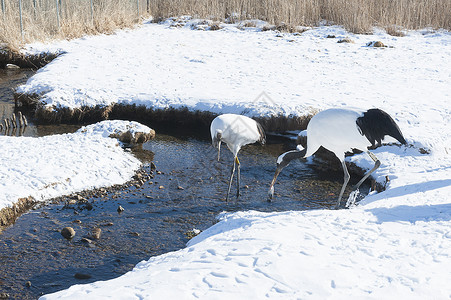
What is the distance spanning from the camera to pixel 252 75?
511 inches

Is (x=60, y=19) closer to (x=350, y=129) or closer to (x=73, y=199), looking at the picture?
(x=73, y=199)

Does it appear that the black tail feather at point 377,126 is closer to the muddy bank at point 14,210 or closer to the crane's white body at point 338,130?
the crane's white body at point 338,130

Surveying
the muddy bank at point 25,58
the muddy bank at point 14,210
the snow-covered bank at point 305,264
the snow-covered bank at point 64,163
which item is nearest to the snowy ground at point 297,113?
the snow-covered bank at point 305,264

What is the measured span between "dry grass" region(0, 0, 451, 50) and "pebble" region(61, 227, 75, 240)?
36.9ft

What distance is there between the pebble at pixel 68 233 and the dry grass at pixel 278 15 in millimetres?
11249

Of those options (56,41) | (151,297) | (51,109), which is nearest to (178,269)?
(151,297)

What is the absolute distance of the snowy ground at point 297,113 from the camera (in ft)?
12.8

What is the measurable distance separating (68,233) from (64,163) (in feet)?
6.28

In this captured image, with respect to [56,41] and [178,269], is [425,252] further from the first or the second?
[56,41]

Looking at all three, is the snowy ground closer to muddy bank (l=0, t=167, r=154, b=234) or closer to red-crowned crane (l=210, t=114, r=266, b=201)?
red-crowned crane (l=210, t=114, r=266, b=201)

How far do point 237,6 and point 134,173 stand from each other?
559 inches

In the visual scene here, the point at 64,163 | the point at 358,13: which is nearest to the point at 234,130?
the point at 64,163

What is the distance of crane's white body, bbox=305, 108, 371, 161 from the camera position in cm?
644

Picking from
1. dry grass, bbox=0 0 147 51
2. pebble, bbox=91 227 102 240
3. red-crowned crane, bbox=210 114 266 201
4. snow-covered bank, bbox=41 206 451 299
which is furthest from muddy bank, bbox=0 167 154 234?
dry grass, bbox=0 0 147 51
